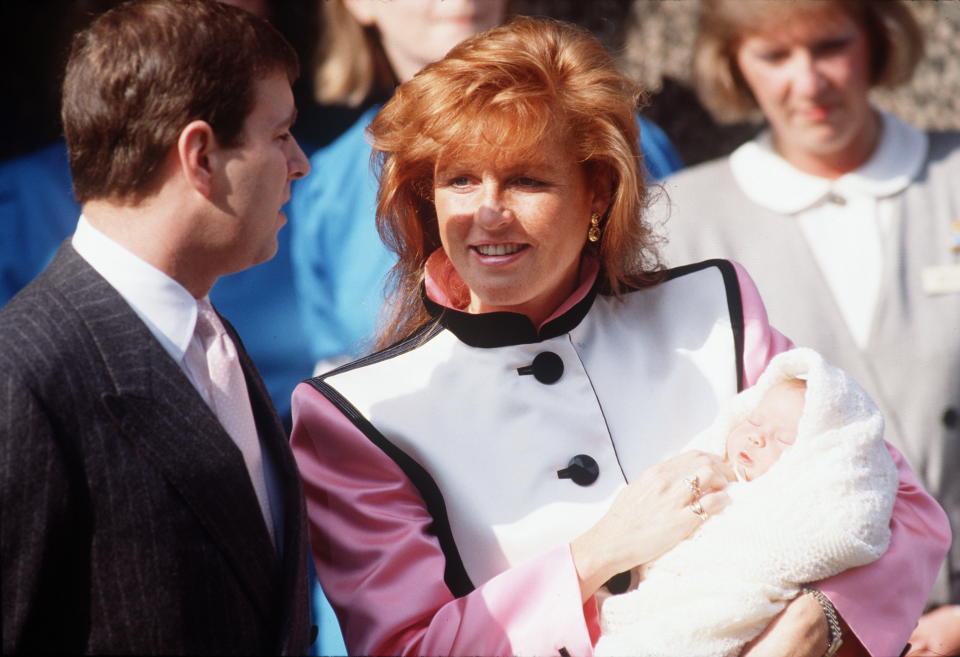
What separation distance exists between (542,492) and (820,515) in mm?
527

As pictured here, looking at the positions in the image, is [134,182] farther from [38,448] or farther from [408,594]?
[408,594]

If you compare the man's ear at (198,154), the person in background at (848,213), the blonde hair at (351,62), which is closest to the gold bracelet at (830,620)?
the person in background at (848,213)

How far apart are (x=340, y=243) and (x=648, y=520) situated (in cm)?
164

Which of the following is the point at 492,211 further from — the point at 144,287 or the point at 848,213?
the point at 848,213

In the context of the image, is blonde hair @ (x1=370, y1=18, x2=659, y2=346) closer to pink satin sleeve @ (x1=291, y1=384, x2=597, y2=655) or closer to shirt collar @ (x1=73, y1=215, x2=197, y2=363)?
pink satin sleeve @ (x1=291, y1=384, x2=597, y2=655)

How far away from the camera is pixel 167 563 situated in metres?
1.91

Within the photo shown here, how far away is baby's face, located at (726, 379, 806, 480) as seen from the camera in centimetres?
238

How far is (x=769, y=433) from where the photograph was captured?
2.39 m

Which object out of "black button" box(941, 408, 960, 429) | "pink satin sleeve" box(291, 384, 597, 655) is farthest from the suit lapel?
"black button" box(941, 408, 960, 429)

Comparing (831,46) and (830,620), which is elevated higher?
(831,46)

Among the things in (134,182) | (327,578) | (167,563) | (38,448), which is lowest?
(327,578)

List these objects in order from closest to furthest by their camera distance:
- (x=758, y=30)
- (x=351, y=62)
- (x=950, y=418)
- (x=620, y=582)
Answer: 1. (x=620, y=582)
2. (x=950, y=418)
3. (x=758, y=30)
4. (x=351, y=62)

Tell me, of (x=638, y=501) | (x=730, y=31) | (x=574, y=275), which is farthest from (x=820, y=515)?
(x=730, y=31)

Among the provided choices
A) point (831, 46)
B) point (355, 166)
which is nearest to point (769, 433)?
point (831, 46)
